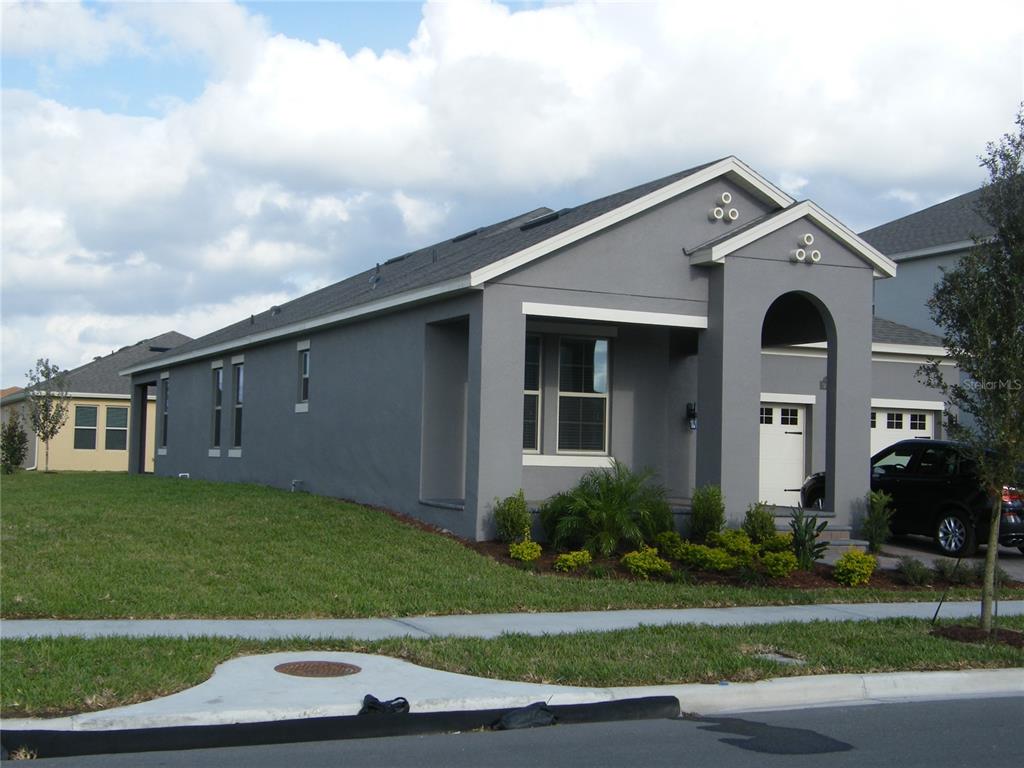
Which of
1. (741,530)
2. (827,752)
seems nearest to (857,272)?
(741,530)

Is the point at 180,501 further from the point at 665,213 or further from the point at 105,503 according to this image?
the point at 665,213

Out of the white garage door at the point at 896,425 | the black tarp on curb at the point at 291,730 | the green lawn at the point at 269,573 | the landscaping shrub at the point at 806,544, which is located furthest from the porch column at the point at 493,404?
the white garage door at the point at 896,425

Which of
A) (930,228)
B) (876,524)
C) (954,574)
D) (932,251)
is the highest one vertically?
(930,228)

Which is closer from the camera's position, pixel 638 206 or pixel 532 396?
pixel 638 206

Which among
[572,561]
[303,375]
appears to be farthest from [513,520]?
[303,375]

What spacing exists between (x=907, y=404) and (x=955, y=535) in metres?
6.65

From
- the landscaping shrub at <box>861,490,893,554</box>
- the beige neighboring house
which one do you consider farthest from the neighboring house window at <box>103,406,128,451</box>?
the landscaping shrub at <box>861,490,893,554</box>

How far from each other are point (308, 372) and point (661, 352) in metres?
7.20

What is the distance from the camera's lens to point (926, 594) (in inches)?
553

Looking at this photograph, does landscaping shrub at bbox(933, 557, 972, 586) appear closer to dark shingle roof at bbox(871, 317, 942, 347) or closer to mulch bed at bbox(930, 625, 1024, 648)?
mulch bed at bbox(930, 625, 1024, 648)

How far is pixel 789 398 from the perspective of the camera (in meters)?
22.2

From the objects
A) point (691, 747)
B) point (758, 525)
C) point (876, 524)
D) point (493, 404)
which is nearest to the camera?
point (691, 747)

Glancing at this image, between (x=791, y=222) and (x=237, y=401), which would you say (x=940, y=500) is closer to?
(x=791, y=222)

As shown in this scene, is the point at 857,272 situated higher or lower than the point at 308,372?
higher
